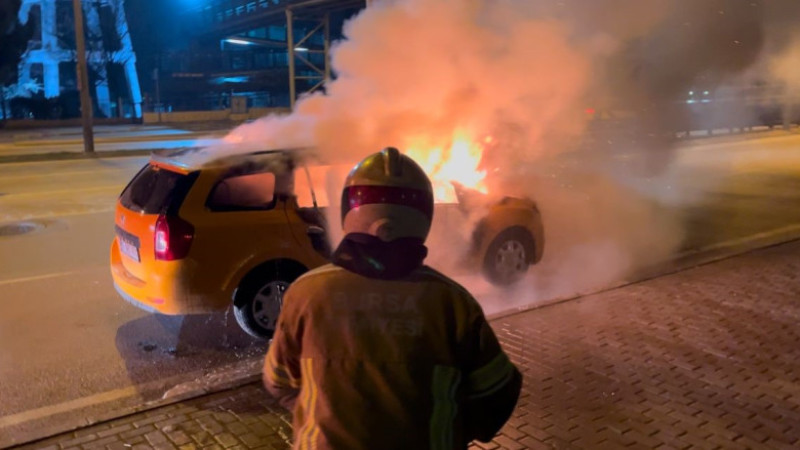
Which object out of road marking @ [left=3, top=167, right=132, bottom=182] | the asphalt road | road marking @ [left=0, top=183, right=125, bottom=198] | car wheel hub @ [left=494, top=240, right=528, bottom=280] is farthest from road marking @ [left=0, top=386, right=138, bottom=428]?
road marking @ [left=3, top=167, right=132, bottom=182]

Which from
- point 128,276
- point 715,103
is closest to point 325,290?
point 128,276

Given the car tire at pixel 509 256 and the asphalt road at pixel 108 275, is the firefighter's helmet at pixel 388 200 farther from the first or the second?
the car tire at pixel 509 256

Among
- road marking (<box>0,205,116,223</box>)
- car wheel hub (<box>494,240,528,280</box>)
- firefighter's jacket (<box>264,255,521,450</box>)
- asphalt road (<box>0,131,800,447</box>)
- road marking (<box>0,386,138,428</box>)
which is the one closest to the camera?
firefighter's jacket (<box>264,255,521,450</box>)

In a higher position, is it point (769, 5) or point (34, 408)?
point (769, 5)

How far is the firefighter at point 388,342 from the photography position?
1694 mm

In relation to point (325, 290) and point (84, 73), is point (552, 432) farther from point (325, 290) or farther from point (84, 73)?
point (84, 73)

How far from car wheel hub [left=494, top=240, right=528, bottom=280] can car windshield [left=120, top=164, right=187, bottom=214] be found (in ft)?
9.36

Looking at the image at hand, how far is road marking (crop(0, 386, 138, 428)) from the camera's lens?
4.24 m

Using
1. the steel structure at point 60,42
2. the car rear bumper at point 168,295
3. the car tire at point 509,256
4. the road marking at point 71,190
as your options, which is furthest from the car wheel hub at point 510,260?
the steel structure at point 60,42

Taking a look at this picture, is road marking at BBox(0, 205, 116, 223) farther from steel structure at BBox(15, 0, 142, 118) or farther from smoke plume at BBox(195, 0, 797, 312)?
steel structure at BBox(15, 0, 142, 118)

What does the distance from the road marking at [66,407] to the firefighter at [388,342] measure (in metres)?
3.09

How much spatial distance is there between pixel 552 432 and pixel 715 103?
41.1 feet

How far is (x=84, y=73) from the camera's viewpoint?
21.2m

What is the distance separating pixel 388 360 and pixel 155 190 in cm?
414
